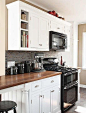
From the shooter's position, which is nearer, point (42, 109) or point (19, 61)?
point (42, 109)

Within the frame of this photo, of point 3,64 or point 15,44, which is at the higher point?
point 15,44

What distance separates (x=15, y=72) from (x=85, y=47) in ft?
11.3

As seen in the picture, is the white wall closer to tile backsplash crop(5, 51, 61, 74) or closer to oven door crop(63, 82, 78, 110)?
tile backsplash crop(5, 51, 61, 74)

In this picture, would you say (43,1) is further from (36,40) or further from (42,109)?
(42,109)

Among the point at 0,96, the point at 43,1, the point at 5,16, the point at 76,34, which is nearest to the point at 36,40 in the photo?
the point at 5,16

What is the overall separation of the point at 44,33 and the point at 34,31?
0.35 meters

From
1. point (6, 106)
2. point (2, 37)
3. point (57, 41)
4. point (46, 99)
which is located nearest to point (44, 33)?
point (57, 41)

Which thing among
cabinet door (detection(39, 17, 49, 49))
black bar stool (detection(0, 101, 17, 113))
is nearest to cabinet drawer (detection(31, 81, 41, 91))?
black bar stool (detection(0, 101, 17, 113))

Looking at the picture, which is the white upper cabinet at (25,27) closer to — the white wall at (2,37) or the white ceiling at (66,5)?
the white wall at (2,37)

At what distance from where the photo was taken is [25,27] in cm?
260

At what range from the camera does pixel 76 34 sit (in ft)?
17.0

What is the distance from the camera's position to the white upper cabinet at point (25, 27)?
244 cm

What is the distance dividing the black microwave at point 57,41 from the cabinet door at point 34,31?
48cm

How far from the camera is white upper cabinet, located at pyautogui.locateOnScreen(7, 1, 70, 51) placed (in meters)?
2.44
